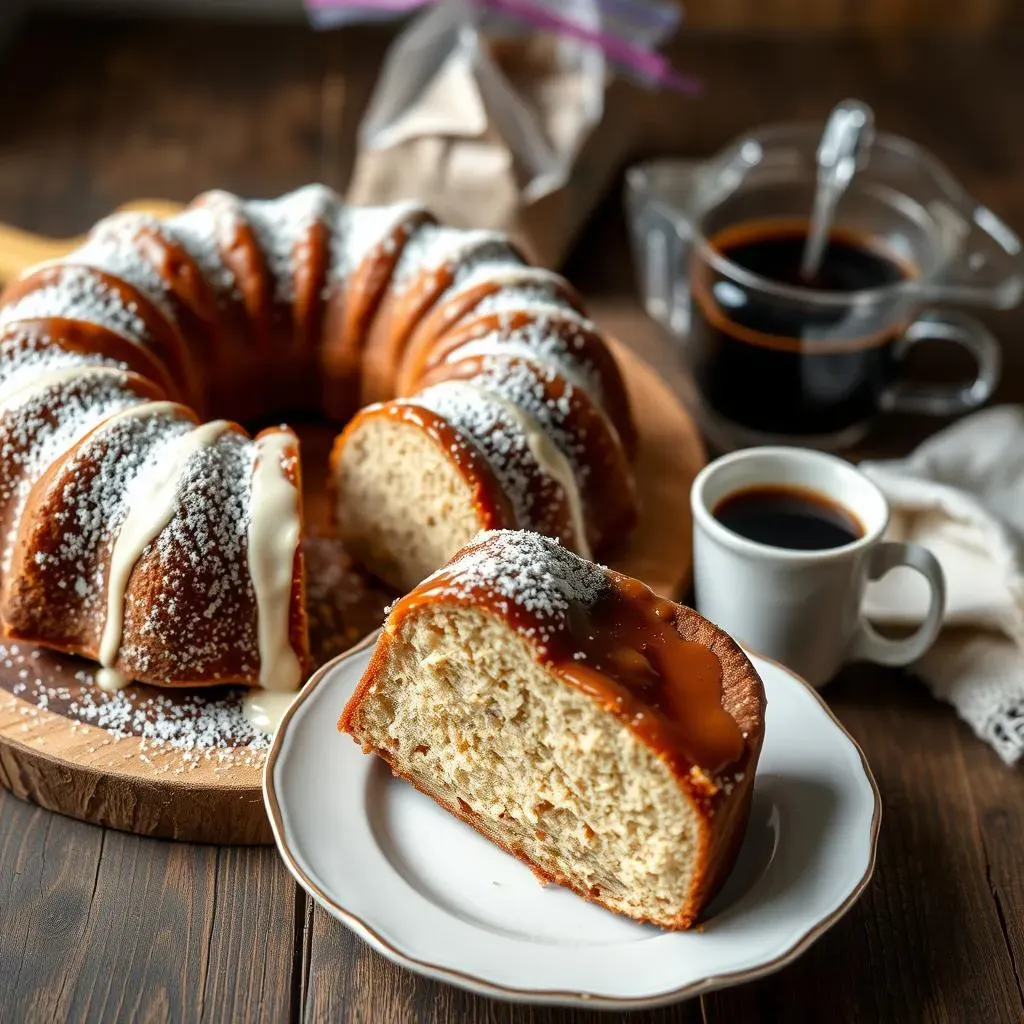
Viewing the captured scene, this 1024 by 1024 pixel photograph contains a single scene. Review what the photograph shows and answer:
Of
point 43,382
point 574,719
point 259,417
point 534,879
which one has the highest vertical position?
point 574,719

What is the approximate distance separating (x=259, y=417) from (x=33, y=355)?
17.7 inches

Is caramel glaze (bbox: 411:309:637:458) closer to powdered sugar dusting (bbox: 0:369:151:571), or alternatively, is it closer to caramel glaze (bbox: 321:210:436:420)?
caramel glaze (bbox: 321:210:436:420)

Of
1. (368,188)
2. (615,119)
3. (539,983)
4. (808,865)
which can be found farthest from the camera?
(615,119)

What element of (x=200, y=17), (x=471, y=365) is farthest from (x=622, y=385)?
(x=200, y=17)

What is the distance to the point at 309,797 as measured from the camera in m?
1.53

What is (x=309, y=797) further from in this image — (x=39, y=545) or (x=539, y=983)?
(x=39, y=545)

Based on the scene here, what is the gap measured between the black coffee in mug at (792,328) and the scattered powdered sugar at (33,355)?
96cm

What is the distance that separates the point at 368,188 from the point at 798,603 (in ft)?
4.53

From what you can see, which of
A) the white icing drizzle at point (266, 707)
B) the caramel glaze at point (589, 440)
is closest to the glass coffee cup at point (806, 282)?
the caramel glaze at point (589, 440)

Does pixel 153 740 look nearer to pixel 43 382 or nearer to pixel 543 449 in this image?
pixel 43 382

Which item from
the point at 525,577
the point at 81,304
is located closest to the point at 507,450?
the point at 525,577

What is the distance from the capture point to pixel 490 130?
104 inches

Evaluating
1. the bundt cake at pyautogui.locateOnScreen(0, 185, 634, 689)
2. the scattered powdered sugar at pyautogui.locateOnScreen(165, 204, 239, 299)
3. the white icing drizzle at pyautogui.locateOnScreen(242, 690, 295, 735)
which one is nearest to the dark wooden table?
the white icing drizzle at pyautogui.locateOnScreen(242, 690, 295, 735)

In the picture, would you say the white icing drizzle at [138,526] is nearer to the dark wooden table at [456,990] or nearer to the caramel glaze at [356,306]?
the dark wooden table at [456,990]
